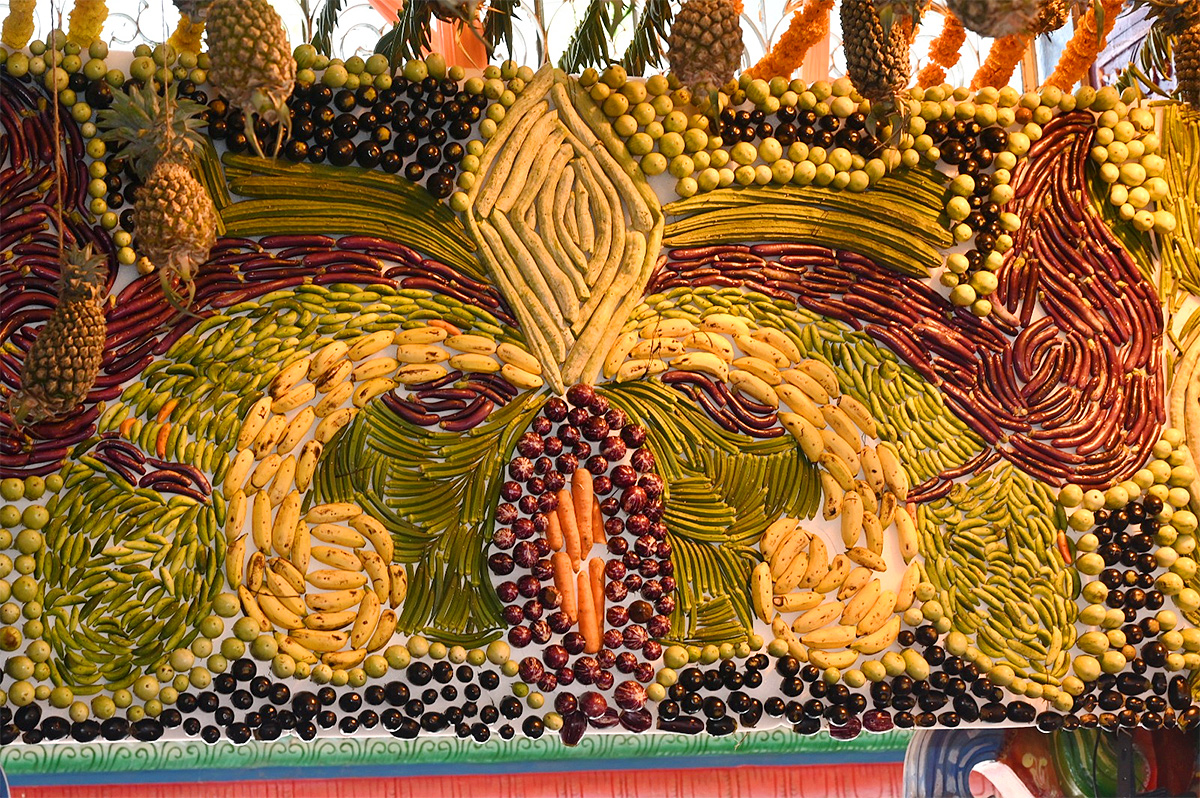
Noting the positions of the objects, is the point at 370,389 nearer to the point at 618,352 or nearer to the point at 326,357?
the point at 326,357

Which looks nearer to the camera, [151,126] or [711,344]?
[151,126]

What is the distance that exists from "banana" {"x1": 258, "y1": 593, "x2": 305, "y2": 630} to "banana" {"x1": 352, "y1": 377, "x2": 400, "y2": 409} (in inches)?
16.5

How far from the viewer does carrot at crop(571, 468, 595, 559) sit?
2.39 meters

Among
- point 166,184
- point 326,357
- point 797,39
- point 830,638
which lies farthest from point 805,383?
point 166,184

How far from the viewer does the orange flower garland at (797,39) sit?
8.30ft

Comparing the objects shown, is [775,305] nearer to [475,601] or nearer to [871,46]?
[871,46]

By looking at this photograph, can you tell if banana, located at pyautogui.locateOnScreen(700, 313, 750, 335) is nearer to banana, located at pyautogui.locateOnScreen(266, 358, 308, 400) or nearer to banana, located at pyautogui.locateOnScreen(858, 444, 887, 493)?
banana, located at pyautogui.locateOnScreen(858, 444, 887, 493)

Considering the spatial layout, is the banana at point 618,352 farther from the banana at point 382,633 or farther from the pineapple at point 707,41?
the banana at point 382,633

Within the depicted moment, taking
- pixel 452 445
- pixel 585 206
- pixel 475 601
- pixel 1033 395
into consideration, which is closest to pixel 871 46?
pixel 585 206

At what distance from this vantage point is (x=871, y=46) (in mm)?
2254

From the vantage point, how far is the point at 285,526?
232cm

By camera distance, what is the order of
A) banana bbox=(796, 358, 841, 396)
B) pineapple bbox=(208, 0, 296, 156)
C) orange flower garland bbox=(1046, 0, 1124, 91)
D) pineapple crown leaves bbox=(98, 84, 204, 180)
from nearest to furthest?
pineapple bbox=(208, 0, 296, 156) < pineapple crown leaves bbox=(98, 84, 204, 180) < banana bbox=(796, 358, 841, 396) < orange flower garland bbox=(1046, 0, 1124, 91)

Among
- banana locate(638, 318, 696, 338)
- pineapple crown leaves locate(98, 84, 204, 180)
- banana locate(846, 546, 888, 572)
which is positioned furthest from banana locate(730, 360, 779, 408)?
pineapple crown leaves locate(98, 84, 204, 180)

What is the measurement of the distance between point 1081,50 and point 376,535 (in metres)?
1.91
